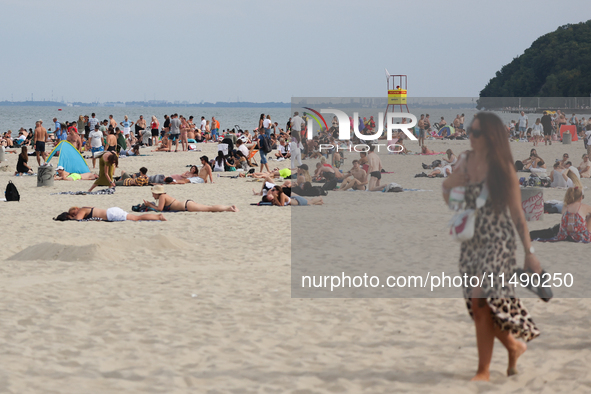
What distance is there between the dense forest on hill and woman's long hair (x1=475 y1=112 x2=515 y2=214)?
74.8 metres

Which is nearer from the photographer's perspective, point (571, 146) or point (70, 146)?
point (70, 146)

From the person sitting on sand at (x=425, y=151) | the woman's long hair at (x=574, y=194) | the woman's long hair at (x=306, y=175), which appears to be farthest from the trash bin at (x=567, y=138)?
the woman's long hair at (x=574, y=194)

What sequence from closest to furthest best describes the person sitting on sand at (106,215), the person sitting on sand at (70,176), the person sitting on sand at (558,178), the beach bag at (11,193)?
the person sitting on sand at (106,215) → the beach bag at (11,193) → the person sitting on sand at (558,178) → the person sitting on sand at (70,176)

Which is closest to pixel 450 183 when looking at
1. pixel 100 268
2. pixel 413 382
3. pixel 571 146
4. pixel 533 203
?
pixel 413 382

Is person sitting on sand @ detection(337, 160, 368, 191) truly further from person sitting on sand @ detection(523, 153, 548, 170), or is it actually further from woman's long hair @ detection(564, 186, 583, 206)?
woman's long hair @ detection(564, 186, 583, 206)

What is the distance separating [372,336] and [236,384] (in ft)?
4.40

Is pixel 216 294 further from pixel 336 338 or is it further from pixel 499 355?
pixel 499 355

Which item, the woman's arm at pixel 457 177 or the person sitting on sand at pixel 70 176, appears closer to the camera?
the woman's arm at pixel 457 177

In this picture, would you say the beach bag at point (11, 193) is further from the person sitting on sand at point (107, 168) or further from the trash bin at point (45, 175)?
the trash bin at point (45, 175)

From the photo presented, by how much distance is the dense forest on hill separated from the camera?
74938mm

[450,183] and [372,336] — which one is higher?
[450,183]

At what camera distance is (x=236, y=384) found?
3.97 m

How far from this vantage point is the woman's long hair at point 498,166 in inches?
135

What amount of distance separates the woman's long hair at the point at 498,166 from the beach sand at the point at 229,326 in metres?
1.09
